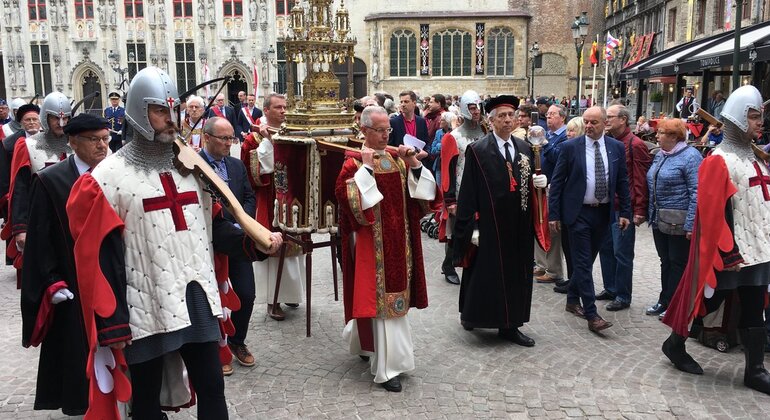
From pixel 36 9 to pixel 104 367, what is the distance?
1815 inches

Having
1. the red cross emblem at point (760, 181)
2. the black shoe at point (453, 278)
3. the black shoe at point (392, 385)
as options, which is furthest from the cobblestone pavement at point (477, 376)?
the red cross emblem at point (760, 181)

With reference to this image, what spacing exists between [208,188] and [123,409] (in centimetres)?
151

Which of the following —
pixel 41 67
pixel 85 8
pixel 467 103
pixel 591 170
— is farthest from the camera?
pixel 41 67

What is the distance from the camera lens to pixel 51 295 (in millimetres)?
3490

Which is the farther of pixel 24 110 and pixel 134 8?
pixel 134 8

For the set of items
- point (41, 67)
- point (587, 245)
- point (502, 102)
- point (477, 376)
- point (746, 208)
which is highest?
point (41, 67)

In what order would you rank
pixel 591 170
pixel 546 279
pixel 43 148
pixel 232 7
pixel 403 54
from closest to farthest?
pixel 43 148 → pixel 591 170 → pixel 546 279 → pixel 403 54 → pixel 232 7

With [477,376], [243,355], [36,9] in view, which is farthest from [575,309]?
[36,9]

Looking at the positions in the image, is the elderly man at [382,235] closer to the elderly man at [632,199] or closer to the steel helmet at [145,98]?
the steel helmet at [145,98]

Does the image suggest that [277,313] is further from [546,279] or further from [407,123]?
[407,123]

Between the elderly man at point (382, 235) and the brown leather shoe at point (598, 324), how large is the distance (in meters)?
1.94

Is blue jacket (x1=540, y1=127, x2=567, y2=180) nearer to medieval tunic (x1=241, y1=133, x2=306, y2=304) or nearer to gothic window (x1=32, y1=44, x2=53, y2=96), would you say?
medieval tunic (x1=241, y1=133, x2=306, y2=304)

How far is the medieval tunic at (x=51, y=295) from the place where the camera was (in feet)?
11.6

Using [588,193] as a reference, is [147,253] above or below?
above
